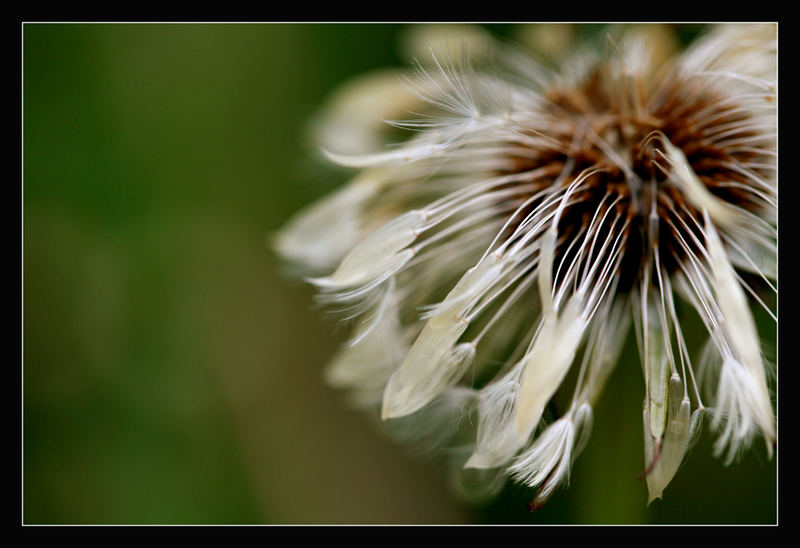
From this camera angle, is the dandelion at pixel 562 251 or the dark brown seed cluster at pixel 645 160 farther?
the dark brown seed cluster at pixel 645 160

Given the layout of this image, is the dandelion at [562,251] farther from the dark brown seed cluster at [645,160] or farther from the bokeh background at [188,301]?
the bokeh background at [188,301]

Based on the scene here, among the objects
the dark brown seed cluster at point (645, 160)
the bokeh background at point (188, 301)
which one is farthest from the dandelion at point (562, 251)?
the bokeh background at point (188, 301)

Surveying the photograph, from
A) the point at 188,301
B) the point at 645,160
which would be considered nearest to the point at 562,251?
the point at 645,160

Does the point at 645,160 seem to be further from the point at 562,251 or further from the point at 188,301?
the point at 188,301

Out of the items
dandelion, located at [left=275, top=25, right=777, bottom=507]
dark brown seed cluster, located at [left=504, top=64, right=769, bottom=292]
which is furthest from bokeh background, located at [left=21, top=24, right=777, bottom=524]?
dark brown seed cluster, located at [left=504, top=64, right=769, bottom=292]

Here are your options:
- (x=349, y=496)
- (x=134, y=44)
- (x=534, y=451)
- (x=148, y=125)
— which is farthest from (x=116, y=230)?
(x=534, y=451)

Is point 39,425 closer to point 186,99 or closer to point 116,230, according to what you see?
point 116,230
